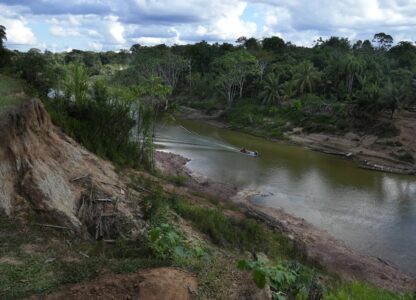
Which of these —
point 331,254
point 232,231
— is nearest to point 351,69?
point 331,254

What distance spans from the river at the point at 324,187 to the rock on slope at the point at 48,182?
1257 centimetres

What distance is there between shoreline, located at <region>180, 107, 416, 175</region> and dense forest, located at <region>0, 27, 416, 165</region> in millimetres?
1301

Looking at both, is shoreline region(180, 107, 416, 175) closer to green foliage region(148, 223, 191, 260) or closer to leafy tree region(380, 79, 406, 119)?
leafy tree region(380, 79, 406, 119)

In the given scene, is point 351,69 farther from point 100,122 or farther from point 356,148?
point 100,122

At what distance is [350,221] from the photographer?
23.7 metres

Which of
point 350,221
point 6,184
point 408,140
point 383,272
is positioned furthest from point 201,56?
point 6,184

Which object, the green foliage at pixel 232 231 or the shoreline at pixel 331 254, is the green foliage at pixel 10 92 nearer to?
the green foliage at pixel 232 231

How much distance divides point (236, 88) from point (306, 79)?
1153 centimetres

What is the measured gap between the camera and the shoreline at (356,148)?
36.6 m

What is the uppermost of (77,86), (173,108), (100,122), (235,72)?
(235,72)

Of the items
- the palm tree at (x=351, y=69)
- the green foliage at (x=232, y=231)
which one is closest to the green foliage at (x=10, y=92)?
the green foliage at (x=232, y=231)

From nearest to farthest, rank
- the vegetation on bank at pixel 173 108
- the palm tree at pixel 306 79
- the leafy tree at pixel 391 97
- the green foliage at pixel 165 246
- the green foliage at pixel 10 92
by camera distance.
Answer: the vegetation on bank at pixel 173 108 → the green foliage at pixel 165 246 → the green foliage at pixel 10 92 → the leafy tree at pixel 391 97 → the palm tree at pixel 306 79

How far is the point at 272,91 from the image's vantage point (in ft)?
185

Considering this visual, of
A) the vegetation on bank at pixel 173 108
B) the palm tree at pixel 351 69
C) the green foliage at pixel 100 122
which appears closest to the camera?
the vegetation on bank at pixel 173 108
